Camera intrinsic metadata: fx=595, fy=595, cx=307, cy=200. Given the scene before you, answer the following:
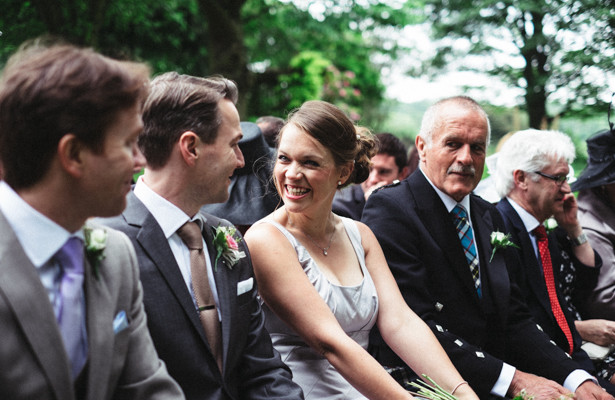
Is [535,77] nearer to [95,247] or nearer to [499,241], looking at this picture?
[499,241]

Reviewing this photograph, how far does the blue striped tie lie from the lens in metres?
3.41

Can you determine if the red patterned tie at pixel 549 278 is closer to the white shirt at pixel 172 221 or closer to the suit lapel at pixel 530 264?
the suit lapel at pixel 530 264

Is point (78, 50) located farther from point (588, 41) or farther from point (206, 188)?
point (588, 41)

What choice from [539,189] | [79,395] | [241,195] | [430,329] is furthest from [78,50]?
[539,189]

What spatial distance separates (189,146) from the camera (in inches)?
90.7

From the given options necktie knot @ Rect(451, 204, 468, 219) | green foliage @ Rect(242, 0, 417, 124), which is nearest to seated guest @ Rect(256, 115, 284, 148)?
necktie knot @ Rect(451, 204, 468, 219)

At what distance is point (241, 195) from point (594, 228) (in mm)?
2738

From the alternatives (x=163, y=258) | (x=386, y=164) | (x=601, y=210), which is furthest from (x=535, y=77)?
(x=163, y=258)

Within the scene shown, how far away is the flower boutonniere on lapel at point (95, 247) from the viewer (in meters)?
1.69

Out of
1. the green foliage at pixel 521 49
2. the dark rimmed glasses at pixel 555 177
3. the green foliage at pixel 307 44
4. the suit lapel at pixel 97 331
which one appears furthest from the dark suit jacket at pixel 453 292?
the green foliage at pixel 307 44

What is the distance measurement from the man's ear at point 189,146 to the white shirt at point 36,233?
2.57ft

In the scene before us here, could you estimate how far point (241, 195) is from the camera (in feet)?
13.4

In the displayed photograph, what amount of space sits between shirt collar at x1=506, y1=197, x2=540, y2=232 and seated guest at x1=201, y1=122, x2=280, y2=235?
166 centimetres

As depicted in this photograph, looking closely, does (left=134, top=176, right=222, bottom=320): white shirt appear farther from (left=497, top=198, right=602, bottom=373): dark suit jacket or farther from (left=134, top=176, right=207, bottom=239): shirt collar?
(left=497, top=198, right=602, bottom=373): dark suit jacket
